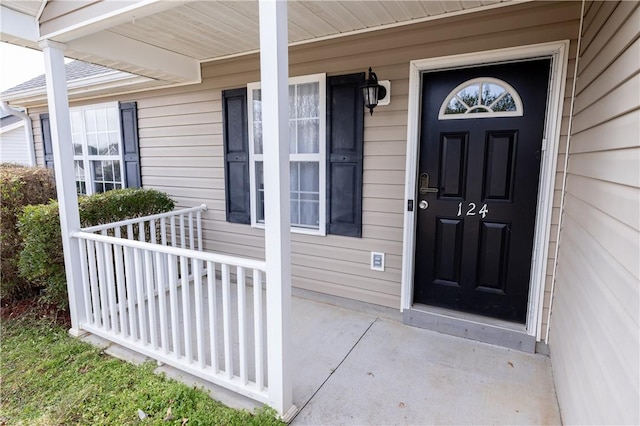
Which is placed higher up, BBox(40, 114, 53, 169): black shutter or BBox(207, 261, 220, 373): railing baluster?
BBox(40, 114, 53, 169): black shutter

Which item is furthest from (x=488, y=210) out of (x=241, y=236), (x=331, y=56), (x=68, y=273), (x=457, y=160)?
(x=68, y=273)

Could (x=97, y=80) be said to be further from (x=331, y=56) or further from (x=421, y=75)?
(x=421, y=75)

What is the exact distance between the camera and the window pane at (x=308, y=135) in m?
3.21

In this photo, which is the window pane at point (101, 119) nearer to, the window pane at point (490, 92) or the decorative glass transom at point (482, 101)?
the decorative glass transom at point (482, 101)

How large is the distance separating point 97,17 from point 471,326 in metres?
3.42

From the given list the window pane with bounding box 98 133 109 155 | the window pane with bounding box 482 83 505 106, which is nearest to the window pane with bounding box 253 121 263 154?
the window pane with bounding box 482 83 505 106

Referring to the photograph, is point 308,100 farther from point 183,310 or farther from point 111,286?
point 111,286

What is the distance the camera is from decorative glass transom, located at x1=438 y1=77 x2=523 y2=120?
7.97 feet

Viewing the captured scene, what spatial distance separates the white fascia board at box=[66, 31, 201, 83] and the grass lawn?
7.66 feet

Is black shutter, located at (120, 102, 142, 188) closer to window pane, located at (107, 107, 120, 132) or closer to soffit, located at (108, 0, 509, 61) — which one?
window pane, located at (107, 107, 120, 132)

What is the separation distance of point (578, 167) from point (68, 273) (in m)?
3.67

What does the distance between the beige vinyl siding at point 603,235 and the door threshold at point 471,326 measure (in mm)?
344

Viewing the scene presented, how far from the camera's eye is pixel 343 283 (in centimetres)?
323

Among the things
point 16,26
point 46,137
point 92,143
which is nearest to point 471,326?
point 16,26
